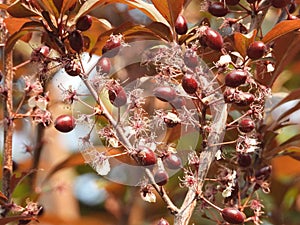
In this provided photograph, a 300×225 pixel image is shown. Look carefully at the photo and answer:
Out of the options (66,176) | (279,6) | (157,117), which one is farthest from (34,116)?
(66,176)

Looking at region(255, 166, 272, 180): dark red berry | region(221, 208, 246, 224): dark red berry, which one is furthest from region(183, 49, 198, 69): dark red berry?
region(255, 166, 272, 180): dark red berry

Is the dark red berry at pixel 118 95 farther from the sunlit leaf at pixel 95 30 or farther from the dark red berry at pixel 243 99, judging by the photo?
the sunlit leaf at pixel 95 30

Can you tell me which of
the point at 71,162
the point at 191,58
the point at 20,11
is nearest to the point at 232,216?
the point at 191,58

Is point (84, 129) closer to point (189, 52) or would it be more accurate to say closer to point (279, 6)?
point (189, 52)

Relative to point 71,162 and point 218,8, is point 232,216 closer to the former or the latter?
point 218,8

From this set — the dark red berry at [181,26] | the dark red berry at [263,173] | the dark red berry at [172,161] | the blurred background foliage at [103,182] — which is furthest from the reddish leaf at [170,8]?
the blurred background foliage at [103,182]
